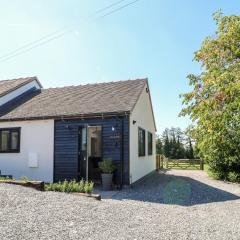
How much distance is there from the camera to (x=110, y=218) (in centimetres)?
738

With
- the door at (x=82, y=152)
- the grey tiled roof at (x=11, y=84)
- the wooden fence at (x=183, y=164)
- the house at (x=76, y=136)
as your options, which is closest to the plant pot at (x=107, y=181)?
the house at (x=76, y=136)

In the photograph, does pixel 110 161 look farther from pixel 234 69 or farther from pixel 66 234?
pixel 66 234

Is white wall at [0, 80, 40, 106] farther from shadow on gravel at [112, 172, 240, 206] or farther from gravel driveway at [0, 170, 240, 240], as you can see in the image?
gravel driveway at [0, 170, 240, 240]

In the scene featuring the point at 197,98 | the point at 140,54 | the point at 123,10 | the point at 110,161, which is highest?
the point at 123,10

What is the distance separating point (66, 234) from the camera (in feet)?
19.7

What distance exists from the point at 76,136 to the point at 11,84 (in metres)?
8.36

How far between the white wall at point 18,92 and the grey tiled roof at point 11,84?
0.18 meters

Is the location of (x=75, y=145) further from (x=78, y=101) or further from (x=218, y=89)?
→ (x=218, y=89)

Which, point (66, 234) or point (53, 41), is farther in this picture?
point (53, 41)

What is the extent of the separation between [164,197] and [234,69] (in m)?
5.19

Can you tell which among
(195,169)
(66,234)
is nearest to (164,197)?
(66,234)

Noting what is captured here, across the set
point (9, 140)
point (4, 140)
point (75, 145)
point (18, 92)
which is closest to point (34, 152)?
point (9, 140)

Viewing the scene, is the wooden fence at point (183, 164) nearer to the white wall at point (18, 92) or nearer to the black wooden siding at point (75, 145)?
the white wall at point (18, 92)

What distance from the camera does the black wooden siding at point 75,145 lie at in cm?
1359
